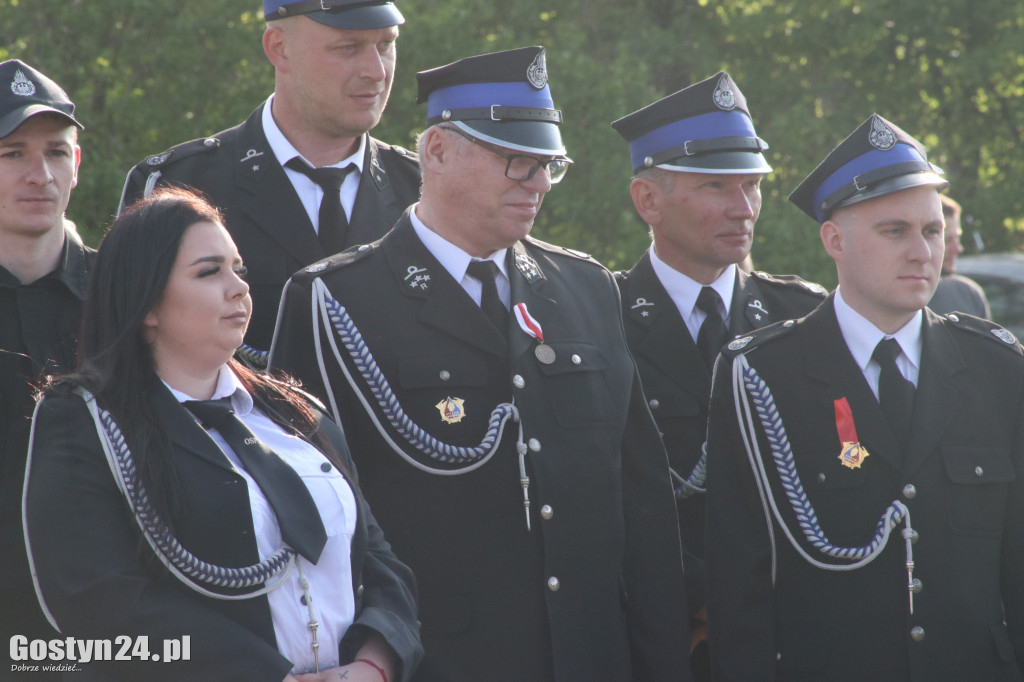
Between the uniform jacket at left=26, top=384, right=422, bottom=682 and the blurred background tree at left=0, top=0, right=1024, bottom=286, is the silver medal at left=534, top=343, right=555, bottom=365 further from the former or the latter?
the blurred background tree at left=0, top=0, right=1024, bottom=286

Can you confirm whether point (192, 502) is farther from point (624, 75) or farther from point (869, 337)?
point (624, 75)

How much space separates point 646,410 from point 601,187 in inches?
270

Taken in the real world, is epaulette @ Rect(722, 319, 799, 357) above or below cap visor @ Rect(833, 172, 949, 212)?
below

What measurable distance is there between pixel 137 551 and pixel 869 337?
2106 mm

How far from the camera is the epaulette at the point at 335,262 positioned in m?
3.51

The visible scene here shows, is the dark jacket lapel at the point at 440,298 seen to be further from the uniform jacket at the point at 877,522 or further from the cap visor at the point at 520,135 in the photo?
the uniform jacket at the point at 877,522

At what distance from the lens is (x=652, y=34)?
38.9ft

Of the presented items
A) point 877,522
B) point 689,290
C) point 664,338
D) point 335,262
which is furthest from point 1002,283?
point 335,262

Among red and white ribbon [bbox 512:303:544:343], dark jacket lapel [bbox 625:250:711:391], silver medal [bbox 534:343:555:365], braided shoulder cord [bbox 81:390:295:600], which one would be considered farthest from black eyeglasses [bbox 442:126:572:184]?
braided shoulder cord [bbox 81:390:295:600]

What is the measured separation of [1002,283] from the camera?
1002cm

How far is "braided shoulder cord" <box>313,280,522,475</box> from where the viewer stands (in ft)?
11.1

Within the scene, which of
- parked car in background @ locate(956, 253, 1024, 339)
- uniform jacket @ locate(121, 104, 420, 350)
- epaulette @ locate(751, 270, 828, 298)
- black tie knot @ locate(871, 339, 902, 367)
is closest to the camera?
black tie knot @ locate(871, 339, 902, 367)

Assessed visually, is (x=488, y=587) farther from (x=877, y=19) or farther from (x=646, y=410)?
(x=877, y=19)

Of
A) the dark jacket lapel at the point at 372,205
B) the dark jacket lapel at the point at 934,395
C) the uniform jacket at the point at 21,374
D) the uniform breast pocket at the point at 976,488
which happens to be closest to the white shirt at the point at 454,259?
the dark jacket lapel at the point at 372,205
